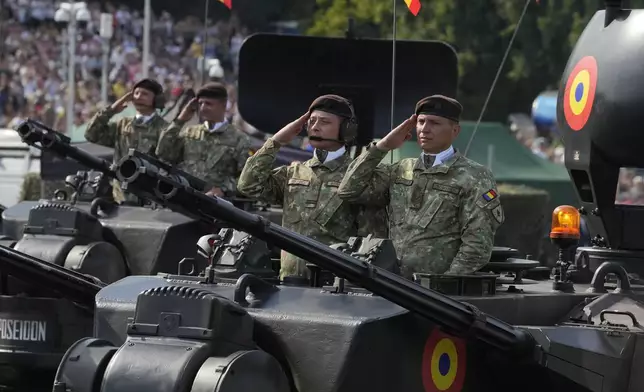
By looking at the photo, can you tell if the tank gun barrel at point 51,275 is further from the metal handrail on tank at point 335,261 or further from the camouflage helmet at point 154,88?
the camouflage helmet at point 154,88

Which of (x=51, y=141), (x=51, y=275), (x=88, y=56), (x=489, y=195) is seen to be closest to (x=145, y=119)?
(x=51, y=141)

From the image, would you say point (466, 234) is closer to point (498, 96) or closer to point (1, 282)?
point (1, 282)

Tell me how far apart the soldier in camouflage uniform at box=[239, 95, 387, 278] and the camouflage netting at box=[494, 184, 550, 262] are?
948 cm

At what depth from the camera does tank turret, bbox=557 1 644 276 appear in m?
9.91

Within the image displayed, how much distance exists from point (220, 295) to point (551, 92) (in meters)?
23.2

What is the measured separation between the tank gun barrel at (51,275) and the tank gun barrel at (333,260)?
254 cm

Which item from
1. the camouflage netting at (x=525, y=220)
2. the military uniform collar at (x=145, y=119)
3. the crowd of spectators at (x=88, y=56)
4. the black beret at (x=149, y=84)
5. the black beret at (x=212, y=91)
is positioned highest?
the crowd of spectators at (x=88, y=56)

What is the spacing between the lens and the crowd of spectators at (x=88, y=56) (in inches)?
1151

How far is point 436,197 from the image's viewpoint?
29.4 feet

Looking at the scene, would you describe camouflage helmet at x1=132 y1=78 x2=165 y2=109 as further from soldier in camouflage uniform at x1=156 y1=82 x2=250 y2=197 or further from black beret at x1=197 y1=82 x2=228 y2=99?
black beret at x1=197 y1=82 x2=228 y2=99

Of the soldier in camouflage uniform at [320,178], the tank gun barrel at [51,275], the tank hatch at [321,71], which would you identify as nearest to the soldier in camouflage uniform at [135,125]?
the tank hatch at [321,71]

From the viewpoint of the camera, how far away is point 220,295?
25.4 ft

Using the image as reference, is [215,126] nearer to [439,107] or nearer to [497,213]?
[439,107]

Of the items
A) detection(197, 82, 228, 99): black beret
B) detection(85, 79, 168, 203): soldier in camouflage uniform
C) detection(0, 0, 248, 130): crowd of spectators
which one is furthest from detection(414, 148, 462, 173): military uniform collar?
detection(0, 0, 248, 130): crowd of spectators
